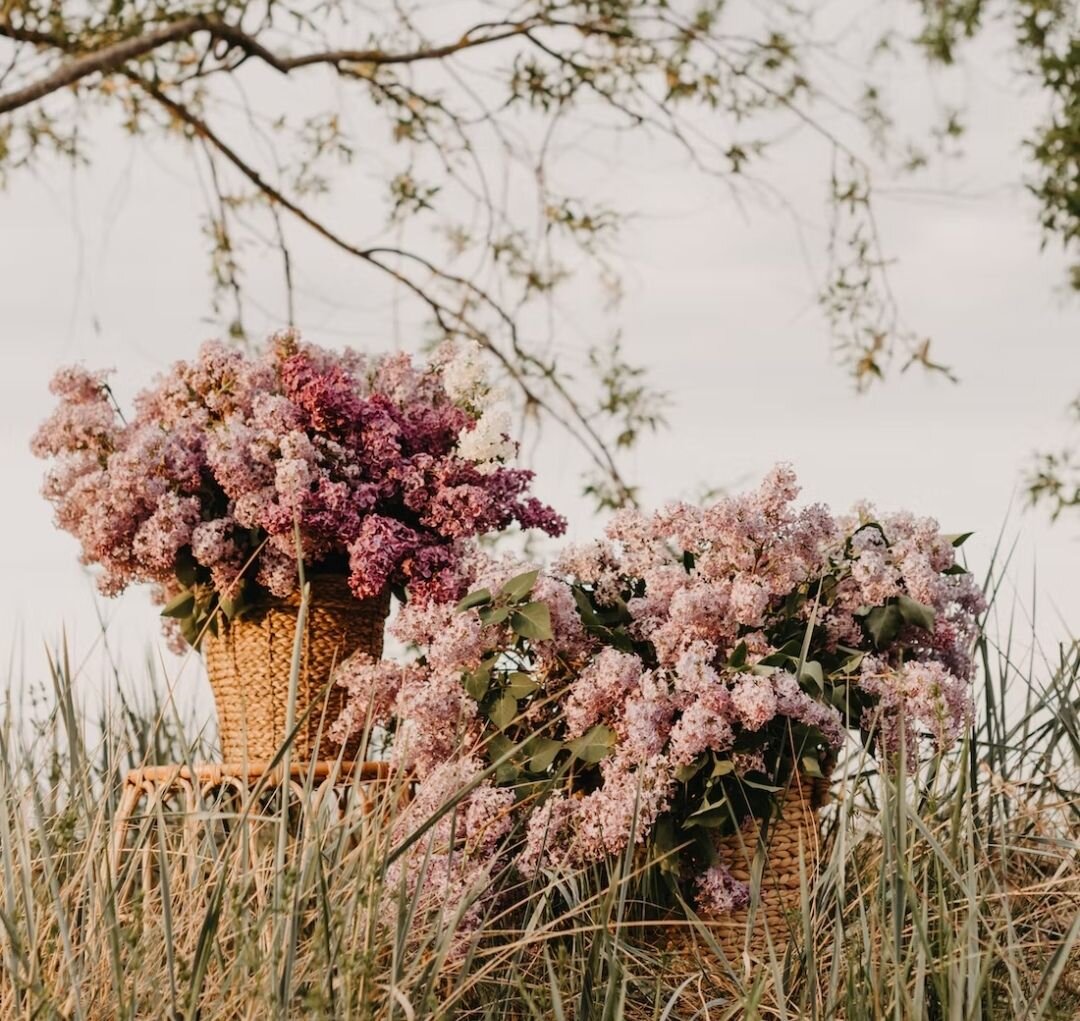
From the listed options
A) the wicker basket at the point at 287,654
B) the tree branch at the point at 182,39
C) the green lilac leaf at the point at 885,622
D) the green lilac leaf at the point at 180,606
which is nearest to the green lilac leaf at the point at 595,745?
the green lilac leaf at the point at 885,622

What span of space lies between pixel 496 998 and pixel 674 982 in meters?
0.35

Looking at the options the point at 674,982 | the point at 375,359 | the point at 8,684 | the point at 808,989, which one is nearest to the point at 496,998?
the point at 674,982

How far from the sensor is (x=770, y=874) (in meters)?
2.64

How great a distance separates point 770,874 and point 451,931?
2.86ft

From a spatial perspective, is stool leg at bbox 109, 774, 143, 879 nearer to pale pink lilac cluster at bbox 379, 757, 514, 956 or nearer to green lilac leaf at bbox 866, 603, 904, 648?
pale pink lilac cluster at bbox 379, 757, 514, 956

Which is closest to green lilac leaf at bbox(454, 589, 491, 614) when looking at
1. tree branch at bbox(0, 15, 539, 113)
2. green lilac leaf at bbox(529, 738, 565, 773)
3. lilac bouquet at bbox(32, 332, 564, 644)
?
lilac bouquet at bbox(32, 332, 564, 644)

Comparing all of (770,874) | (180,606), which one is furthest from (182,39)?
(770,874)

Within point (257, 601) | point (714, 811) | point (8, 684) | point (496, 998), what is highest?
point (257, 601)

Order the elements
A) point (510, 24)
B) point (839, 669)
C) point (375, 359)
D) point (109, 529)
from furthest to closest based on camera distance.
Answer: point (510, 24)
point (375, 359)
point (109, 529)
point (839, 669)

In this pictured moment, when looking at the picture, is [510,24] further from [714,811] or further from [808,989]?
[808,989]

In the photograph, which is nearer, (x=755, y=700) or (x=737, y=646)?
(x=755, y=700)

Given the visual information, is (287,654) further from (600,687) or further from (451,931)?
(451,931)

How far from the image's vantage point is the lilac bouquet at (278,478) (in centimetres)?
288

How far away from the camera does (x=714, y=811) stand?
2559 millimetres
